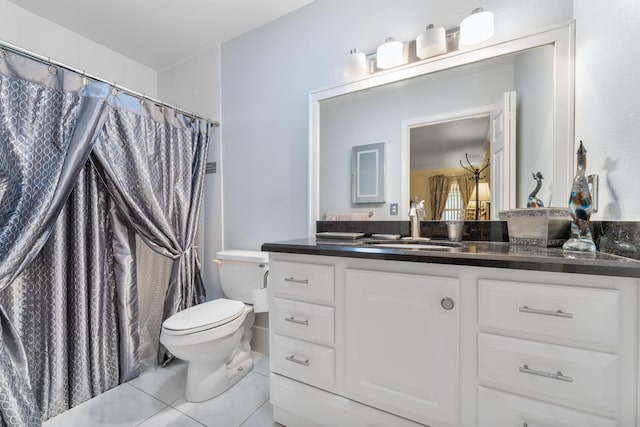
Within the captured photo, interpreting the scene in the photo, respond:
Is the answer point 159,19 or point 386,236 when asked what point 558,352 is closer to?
point 386,236

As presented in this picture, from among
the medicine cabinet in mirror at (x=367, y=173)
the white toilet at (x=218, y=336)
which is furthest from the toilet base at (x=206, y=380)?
the medicine cabinet in mirror at (x=367, y=173)

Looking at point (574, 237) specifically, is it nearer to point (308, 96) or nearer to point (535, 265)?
point (535, 265)

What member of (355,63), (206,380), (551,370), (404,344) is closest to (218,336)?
(206,380)

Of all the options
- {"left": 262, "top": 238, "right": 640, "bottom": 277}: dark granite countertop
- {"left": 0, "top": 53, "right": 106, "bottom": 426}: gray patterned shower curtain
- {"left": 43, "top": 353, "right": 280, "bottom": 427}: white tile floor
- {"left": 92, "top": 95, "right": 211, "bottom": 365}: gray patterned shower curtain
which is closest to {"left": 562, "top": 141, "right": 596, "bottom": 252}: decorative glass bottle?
{"left": 262, "top": 238, "right": 640, "bottom": 277}: dark granite countertop

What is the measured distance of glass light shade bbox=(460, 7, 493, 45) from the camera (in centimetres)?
121

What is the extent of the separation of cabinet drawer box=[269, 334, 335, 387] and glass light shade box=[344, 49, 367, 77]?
1.46m

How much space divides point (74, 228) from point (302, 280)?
4.25 ft

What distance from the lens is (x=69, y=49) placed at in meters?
1.90

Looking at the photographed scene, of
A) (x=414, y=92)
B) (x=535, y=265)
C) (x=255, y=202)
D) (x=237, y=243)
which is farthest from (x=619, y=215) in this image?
(x=237, y=243)

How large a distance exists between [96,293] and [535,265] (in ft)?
6.60

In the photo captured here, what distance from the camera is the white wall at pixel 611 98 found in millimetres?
827

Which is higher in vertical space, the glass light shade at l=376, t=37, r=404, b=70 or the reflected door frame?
the glass light shade at l=376, t=37, r=404, b=70

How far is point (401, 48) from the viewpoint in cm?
142

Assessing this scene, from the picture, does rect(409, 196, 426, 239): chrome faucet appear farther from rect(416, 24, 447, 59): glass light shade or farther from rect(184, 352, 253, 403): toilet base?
rect(184, 352, 253, 403): toilet base
